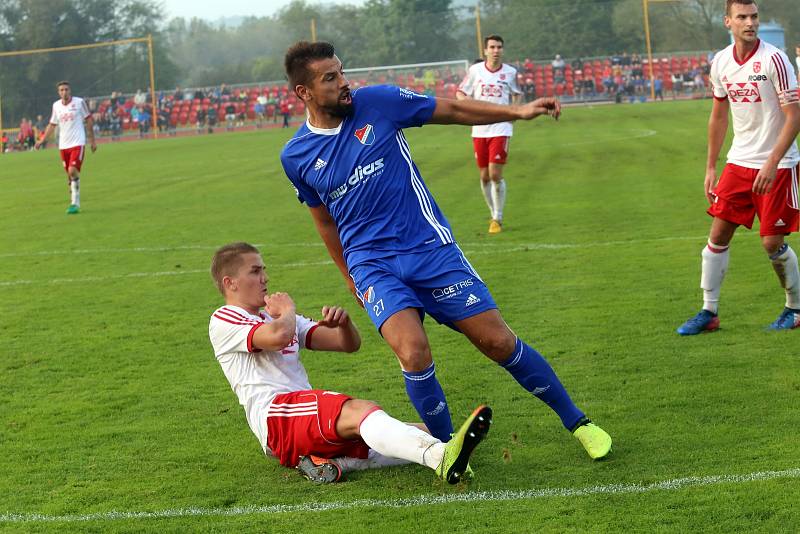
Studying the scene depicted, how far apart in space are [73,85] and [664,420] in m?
53.3

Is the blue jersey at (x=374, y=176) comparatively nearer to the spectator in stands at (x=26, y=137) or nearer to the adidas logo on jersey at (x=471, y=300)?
the adidas logo on jersey at (x=471, y=300)

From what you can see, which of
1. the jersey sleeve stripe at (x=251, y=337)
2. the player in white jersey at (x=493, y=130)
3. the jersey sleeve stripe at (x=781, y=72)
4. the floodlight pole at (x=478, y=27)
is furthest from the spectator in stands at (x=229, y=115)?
the jersey sleeve stripe at (x=251, y=337)

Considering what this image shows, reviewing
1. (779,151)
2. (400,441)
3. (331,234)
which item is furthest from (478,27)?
(400,441)

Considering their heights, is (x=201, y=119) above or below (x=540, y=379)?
above

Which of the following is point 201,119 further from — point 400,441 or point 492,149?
point 400,441

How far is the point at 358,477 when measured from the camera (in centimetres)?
539

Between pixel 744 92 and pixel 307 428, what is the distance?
4.39 meters

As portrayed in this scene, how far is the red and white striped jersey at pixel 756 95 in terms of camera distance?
7.60 m

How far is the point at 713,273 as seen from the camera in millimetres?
8289

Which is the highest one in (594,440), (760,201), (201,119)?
(201,119)

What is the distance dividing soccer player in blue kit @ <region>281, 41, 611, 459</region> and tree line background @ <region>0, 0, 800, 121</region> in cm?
4973

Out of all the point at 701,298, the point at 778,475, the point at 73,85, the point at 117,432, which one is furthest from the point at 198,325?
the point at 73,85

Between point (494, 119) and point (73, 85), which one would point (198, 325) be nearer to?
point (494, 119)

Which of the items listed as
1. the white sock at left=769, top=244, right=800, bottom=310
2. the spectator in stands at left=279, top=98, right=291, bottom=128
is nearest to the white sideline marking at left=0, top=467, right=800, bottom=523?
the white sock at left=769, top=244, right=800, bottom=310
